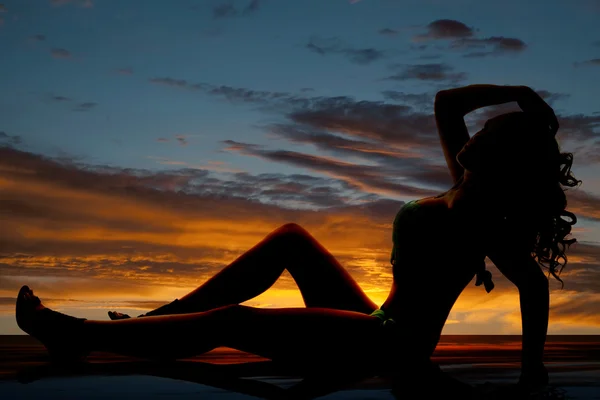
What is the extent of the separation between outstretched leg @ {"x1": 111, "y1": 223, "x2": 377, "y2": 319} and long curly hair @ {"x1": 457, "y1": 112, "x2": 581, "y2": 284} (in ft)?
3.77

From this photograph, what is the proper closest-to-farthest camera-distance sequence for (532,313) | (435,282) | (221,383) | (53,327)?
(221,383)
(532,313)
(435,282)
(53,327)

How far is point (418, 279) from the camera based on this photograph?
12.5 feet

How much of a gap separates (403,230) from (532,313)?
845 millimetres

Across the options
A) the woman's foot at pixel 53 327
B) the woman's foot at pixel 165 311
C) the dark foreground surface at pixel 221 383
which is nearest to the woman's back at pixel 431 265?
the dark foreground surface at pixel 221 383

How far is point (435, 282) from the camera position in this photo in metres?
3.79

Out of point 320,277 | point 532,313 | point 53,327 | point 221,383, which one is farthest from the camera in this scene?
point 320,277

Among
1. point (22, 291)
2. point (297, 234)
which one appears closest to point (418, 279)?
point (297, 234)

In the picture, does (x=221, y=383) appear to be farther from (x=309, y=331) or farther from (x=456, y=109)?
(x=456, y=109)

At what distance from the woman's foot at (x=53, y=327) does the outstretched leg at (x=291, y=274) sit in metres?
0.68

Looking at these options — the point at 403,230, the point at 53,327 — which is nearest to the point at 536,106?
the point at 403,230

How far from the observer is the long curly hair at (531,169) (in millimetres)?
3658

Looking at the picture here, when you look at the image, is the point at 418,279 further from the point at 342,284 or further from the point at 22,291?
the point at 22,291

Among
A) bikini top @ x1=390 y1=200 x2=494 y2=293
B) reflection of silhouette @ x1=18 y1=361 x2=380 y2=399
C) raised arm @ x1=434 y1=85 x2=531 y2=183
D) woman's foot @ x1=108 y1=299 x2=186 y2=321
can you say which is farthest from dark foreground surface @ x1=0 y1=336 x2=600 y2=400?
raised arm @ x1=434 y1=85 x2=531 y2=183

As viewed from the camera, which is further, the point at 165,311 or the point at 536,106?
the point at 165,311
